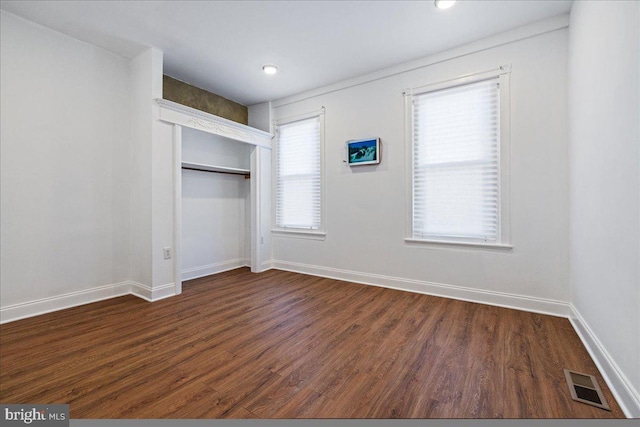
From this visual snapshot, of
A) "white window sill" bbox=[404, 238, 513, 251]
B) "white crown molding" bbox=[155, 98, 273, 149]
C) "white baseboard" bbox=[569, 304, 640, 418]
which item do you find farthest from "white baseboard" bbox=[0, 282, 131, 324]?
"white baseboard" bbox=[569, 304, 640, 418]

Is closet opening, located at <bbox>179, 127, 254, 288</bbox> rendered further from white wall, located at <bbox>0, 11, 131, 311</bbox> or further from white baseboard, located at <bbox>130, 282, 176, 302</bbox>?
white wall, located at <bbox>0, 11, 131, 311</bbox>

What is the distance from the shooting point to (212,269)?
4.18 metres

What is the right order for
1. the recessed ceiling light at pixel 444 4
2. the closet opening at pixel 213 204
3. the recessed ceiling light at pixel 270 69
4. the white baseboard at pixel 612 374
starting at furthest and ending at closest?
the closet opening at pixel 213 204 → the recessed ceiling light at pixel 270 69 → the recessed ceiling light at pixel 444 4 → the white baseboard at pixel 612 374

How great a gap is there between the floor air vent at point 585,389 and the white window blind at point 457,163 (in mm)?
1417

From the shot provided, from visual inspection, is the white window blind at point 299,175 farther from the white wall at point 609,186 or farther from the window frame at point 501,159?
the white wall at point 609,186

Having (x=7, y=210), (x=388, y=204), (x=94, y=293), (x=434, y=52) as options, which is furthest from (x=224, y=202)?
(x=434, y=52)

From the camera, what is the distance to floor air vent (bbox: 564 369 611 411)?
1.40 m

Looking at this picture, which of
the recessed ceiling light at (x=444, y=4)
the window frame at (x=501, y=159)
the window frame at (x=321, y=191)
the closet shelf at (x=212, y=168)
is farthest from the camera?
the window frame at (x=321, y=191)

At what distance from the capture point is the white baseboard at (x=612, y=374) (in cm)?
129

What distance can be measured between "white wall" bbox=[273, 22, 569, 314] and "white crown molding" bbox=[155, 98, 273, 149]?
2.41ft

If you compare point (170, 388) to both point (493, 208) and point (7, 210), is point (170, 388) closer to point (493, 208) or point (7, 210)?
point (7, 210)

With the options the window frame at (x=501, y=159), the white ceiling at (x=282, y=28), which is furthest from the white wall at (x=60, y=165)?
the window frame at (x=501, y=159)

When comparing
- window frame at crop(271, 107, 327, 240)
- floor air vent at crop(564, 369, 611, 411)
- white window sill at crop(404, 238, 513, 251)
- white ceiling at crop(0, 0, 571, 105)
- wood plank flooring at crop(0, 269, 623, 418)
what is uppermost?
white ceiling at crop(0, 0, 571, 105)

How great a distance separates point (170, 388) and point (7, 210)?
2.38 meters
